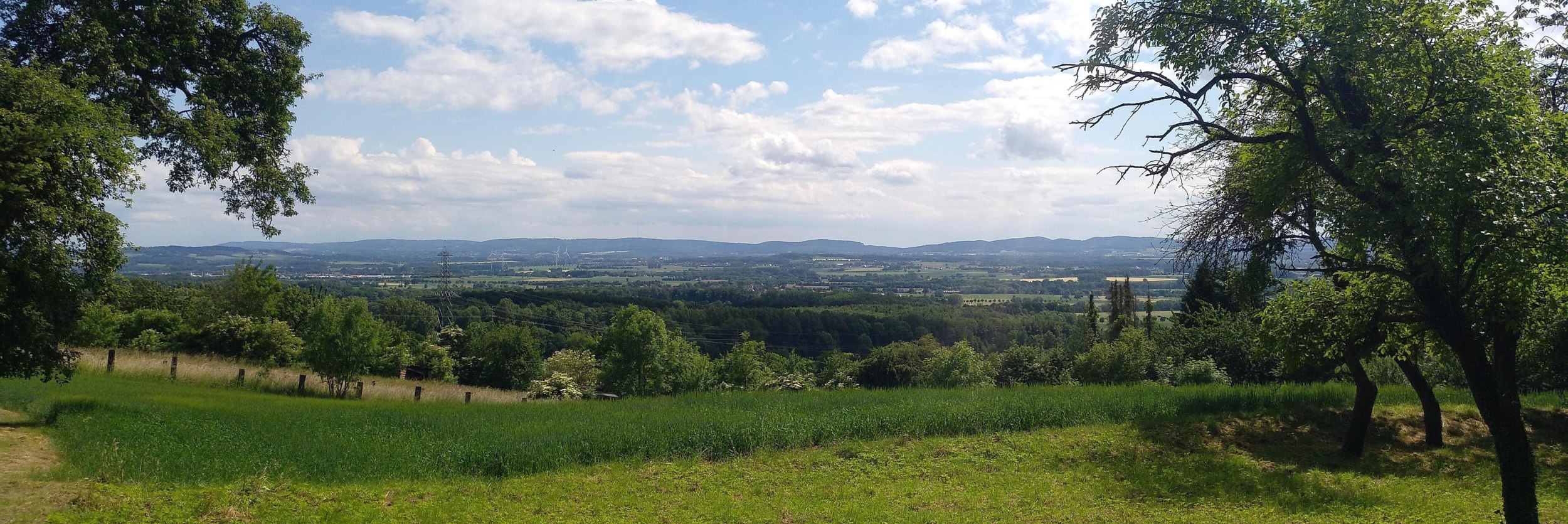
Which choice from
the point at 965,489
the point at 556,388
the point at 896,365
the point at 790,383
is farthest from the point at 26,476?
the point at 896,365

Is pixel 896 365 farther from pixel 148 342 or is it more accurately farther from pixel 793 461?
pixel 148 342

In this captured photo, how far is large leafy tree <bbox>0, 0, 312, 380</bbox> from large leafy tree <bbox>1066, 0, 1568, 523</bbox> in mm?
14031

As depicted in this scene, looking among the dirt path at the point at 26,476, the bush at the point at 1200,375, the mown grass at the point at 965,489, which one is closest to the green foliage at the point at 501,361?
the dirt path at the point at 26,476

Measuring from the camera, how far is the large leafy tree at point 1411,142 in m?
7.12

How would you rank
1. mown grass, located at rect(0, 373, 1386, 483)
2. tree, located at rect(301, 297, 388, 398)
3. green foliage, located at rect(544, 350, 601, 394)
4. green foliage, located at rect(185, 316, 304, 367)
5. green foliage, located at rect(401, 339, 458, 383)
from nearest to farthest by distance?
mown grass, located at rect(0, 373, 1386, 483), tree, located at rect(301, 297, 388, 398), green foliage, located at rect(185, 316, 304, 367), green foliage, located at rect(401, 339, 458, 383), green foliage, located at rect(544, 350, 601, 394)

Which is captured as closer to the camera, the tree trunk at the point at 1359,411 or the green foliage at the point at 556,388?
the tree trunk at the point at 1359,411

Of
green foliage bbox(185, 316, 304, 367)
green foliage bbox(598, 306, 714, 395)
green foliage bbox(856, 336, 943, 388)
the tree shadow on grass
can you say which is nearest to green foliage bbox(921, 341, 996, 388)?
green foliage bbox(856, 336, 943, 388)

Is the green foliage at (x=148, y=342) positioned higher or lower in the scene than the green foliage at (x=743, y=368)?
higher

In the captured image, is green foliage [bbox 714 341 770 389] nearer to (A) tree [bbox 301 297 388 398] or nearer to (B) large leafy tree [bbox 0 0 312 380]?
(A) tree [bbox 301 297 388 398]

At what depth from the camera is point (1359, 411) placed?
41.4 ft

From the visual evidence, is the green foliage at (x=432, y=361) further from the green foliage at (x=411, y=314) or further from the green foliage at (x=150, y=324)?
the green foliage at (x=411, y=314)

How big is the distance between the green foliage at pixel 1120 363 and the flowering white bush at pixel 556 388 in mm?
21868

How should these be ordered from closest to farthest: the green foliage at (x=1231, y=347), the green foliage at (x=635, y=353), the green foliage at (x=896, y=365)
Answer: the green foliage at (x=1231, y=347)
the green foliage at (x=635, y=353)
the green foliage at (x=896, y=365)

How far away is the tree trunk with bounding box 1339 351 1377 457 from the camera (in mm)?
12516
